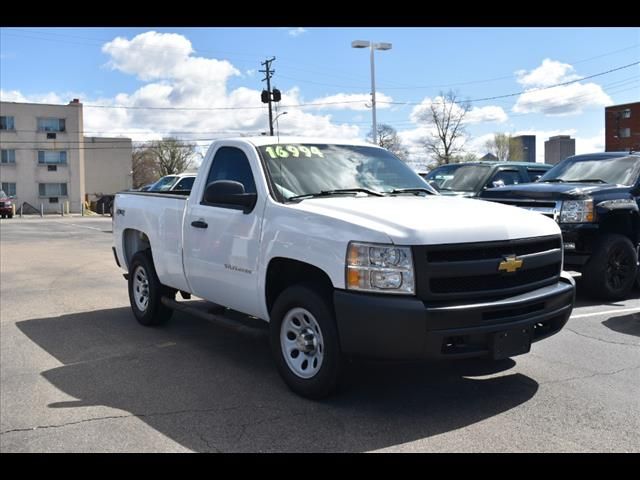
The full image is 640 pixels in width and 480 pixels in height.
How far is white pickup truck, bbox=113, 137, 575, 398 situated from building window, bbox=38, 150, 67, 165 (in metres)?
59.9

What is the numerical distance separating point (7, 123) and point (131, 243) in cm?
5838

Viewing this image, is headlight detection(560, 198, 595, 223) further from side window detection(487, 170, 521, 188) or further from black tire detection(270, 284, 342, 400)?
black tire detection(270, 284, 342, 400)

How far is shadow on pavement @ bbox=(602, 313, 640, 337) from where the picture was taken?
6.41 metres

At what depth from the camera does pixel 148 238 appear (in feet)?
23.1

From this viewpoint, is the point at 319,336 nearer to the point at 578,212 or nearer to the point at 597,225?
the point at 578,212

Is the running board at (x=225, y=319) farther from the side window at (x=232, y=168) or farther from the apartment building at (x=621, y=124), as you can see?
the apartment building at (x=621, y=124)

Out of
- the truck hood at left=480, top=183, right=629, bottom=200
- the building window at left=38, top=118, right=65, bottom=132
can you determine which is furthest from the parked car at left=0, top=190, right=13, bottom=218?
the truck hood at left=480, top=183, right=629, bottom=200

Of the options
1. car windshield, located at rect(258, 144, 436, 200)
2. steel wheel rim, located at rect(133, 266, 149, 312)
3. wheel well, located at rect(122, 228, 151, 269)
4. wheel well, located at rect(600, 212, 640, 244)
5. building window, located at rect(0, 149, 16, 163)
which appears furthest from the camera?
building window, located at rect(0, 149, 16, 163)

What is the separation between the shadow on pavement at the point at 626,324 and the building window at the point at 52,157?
61206 millimetres

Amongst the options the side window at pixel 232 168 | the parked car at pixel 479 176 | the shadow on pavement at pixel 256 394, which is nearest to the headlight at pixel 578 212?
the shadow on pavement at pixel 256 394

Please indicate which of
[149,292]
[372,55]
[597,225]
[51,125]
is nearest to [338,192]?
[149,292]

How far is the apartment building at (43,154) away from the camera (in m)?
58.6

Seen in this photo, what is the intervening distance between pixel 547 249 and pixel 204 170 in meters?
3.25

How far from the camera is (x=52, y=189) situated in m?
60.4
